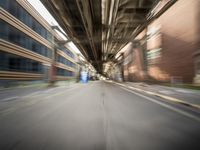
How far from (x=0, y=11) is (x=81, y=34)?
10312 mm

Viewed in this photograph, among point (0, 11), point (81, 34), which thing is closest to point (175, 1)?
point (81, 34)

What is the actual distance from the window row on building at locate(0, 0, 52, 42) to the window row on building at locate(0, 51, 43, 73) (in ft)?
18.3

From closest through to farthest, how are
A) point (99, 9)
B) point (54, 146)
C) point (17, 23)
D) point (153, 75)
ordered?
point (54, 146), point (99, 9), point (153, 75), point (17, 23)

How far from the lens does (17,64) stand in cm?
2331

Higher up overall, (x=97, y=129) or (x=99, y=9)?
(x=99, y=9)

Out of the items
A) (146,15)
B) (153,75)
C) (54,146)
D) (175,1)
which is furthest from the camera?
(153,75)

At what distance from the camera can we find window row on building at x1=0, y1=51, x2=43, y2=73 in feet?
66.4

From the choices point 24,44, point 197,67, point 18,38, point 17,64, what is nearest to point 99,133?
point 197,67

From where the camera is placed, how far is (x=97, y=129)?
3326mm

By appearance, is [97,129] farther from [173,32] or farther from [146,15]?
[146,15]

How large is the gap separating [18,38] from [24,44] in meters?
1.79

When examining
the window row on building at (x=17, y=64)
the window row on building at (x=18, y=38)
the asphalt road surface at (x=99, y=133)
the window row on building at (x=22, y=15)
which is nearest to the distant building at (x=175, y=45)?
the asphalt road surface at (x=99, y=133)

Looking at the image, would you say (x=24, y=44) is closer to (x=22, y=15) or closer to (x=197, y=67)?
(x=22, y=15)

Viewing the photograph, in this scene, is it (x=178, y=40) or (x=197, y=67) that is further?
(x=178, y=40)
